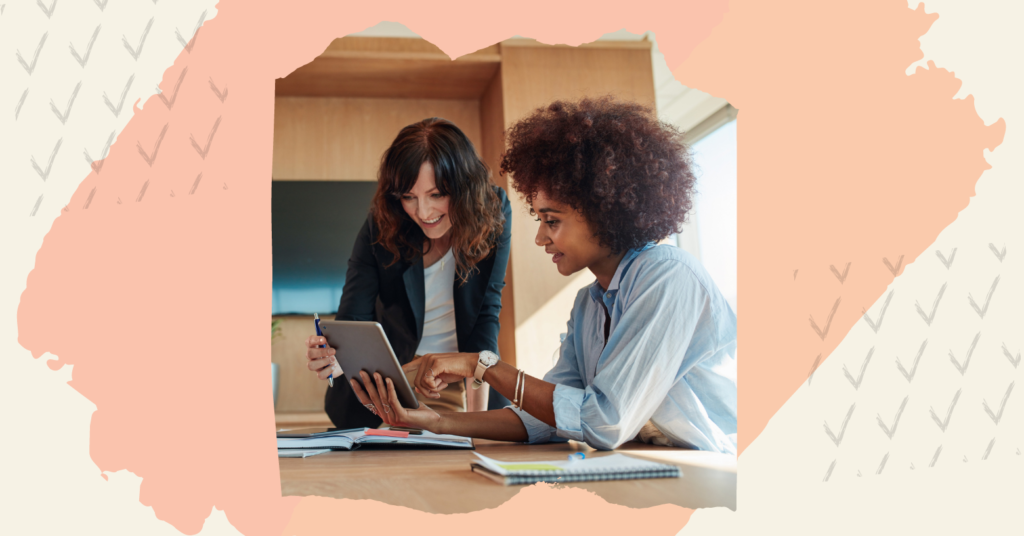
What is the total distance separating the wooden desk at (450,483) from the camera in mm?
682

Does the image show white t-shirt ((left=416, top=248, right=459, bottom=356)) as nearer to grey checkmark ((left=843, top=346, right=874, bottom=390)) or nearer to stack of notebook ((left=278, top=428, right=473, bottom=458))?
stack of notebook ((left=278, top=428, right=473, bottom=458))

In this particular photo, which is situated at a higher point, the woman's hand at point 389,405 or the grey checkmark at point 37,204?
the grey checkmark at point 37,204

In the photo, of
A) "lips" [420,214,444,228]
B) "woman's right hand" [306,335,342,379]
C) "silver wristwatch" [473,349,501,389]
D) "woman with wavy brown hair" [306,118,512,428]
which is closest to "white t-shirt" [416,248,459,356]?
"woman with wavy brown hair" [306,118,512,428]

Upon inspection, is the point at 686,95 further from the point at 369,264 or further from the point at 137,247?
the point at 137,247

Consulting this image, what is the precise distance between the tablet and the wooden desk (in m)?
0.19

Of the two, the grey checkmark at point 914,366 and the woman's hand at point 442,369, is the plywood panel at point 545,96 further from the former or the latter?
the grey checkmark at point 914,366

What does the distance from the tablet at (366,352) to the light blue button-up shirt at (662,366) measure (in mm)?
276

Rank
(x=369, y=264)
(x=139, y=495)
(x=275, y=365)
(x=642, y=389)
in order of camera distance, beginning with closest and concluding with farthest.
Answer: (x=139, y=495) → (x=642, y=389) → (x=369, y=264) → (x=275, y=365)

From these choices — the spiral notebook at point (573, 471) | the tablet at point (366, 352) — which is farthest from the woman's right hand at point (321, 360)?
the spiral notebook at point (573, 471)

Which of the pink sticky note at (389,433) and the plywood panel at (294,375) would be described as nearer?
the pink sticky note at (389,433)

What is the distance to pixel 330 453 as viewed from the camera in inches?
41.8

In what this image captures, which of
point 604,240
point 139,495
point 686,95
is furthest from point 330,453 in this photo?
point 686,95

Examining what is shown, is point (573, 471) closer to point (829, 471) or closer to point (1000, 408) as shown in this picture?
point (829, 471)

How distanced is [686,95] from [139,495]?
143 inches
